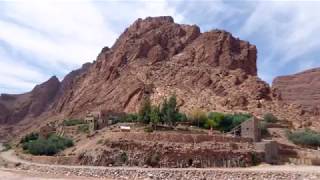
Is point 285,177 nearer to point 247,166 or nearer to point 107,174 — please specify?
point 247,166

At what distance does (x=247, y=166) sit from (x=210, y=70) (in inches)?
2225

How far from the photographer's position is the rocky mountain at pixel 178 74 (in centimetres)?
10962

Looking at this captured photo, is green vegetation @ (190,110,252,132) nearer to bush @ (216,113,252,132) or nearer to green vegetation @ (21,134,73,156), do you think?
bush @ (216,113,252,132)

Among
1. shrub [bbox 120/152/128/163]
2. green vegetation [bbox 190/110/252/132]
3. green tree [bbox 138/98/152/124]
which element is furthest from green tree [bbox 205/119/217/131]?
shrub [bbox 120/152/128/163]

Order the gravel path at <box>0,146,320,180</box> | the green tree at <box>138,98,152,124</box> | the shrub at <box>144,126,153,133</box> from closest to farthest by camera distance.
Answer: the gravel path at <box>0,146,320,180</box>, the shrub at <box>144,126,153,133</box>, the green tree at <box>138,98,152,124</box>

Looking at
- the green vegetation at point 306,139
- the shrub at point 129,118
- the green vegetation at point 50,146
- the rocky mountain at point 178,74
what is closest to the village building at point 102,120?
the shrub at point 129,118

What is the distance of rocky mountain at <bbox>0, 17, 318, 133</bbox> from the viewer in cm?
10962

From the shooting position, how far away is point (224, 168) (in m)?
62.7

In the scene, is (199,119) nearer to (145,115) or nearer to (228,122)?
(228,122)

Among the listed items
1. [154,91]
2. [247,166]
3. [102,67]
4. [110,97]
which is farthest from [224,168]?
[102,67]

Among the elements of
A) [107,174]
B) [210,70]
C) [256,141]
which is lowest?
[107,174]

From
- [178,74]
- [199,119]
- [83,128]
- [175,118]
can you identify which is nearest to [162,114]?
[175,118]

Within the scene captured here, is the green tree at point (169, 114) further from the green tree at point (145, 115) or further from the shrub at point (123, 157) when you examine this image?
the shrub at point (123, 157)

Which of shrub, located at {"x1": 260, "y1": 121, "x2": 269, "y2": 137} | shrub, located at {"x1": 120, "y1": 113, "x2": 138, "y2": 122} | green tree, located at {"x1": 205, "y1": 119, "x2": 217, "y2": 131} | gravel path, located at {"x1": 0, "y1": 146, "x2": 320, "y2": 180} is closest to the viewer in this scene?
gravel path, located at {"x1": 0, "y1": 146, "x2": 320, "y2": 180}
